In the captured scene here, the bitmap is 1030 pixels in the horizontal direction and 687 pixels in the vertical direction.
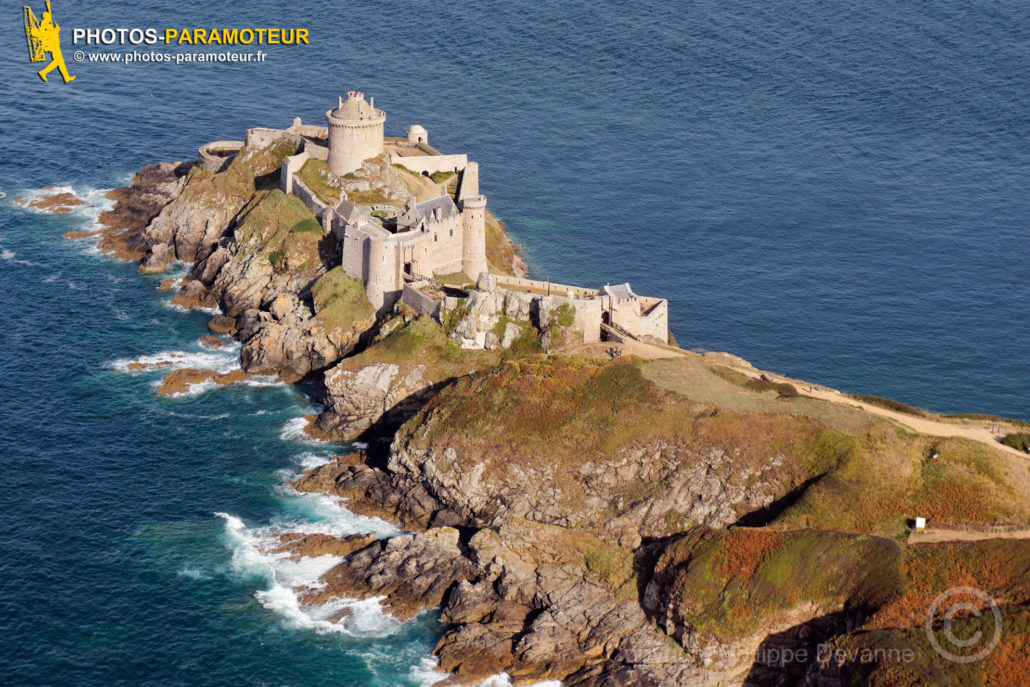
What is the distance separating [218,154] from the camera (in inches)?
6540

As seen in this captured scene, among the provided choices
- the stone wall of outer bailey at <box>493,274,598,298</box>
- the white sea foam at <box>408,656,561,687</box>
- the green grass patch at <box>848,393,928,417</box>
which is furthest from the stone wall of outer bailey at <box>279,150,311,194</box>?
the white sea foam at <box>408,656,561,687</box>

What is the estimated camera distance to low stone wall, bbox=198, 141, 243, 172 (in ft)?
531

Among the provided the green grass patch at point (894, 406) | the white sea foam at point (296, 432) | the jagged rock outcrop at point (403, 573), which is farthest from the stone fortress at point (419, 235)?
the jagged rock outcrop at point (403, 573)

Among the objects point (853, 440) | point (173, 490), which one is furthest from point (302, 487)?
point (853, 440)

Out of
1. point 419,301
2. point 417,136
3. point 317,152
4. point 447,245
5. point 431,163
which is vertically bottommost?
point 419,301

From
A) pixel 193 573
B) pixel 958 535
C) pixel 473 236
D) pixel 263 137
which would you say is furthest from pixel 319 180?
pixel 958 535

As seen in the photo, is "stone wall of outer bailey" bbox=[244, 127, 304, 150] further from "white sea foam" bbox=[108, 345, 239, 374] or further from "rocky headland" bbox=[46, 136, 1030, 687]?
"white sea foam" bbox=[108, 345, 239, 374]

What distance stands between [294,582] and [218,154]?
7946 cm

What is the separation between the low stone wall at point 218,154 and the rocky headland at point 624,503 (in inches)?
1433

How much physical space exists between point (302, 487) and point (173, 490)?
11.5m

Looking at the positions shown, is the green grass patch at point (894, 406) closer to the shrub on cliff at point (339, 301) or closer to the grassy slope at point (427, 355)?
the grassy slope at point (427, 355)

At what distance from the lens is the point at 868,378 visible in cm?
13800

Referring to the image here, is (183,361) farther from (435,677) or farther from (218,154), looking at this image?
(435,677)

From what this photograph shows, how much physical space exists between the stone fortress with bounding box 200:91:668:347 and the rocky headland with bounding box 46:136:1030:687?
214cm
